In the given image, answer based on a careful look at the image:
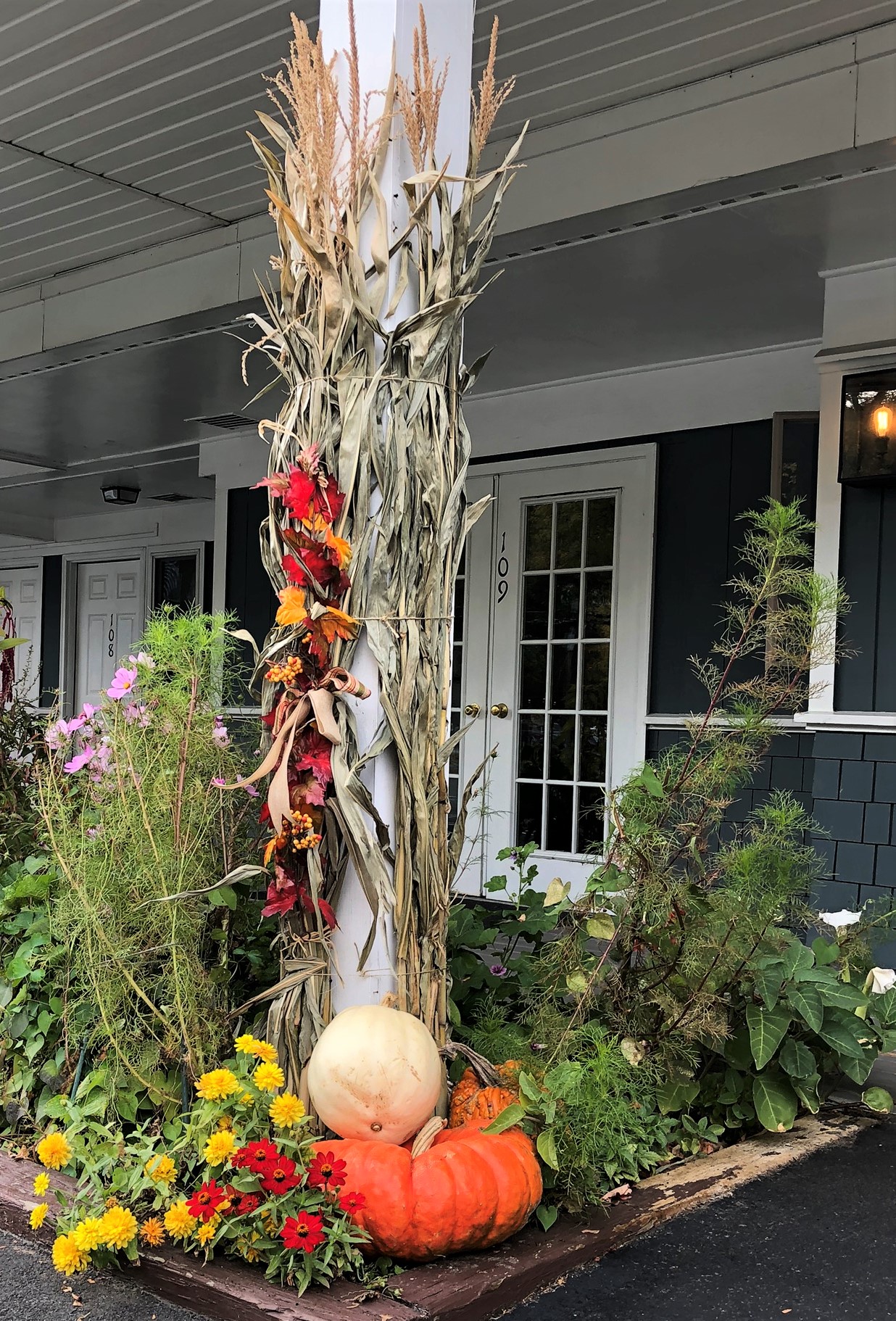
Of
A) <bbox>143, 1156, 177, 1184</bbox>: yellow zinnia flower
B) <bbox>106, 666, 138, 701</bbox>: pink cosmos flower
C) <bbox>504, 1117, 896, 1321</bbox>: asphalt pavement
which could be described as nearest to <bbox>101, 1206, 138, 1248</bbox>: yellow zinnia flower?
<bbox>143, 1156, 177, 1184</bbox>: yellow zinnia flower

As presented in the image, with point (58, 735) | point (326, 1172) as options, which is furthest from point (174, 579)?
point (326, 1172)

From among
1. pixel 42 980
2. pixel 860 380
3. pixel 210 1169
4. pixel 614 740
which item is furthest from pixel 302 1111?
pixel 614 740

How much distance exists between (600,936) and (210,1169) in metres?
0.84

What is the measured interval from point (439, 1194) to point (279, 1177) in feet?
0.74

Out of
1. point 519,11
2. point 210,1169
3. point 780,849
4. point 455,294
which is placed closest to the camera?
point 210,1169

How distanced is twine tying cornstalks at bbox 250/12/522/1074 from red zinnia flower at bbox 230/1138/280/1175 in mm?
248

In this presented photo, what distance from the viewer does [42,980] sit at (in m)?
2.22

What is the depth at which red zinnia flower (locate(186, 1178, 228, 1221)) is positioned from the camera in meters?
1.57

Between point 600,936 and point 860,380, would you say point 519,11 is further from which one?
point 600,936

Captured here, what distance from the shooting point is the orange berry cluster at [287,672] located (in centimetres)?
184

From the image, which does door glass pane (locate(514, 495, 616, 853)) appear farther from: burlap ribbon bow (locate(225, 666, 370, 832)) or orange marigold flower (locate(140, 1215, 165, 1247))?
orange marigold flower (locate(140, 1215, 165, 1247))

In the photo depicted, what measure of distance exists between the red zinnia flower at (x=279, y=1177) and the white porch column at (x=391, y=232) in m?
0.30

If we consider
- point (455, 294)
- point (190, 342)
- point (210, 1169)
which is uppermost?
point (190, 342)

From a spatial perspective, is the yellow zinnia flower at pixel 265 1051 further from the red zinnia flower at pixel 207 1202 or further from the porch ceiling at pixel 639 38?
the porch ceiling at pixel 639 38
